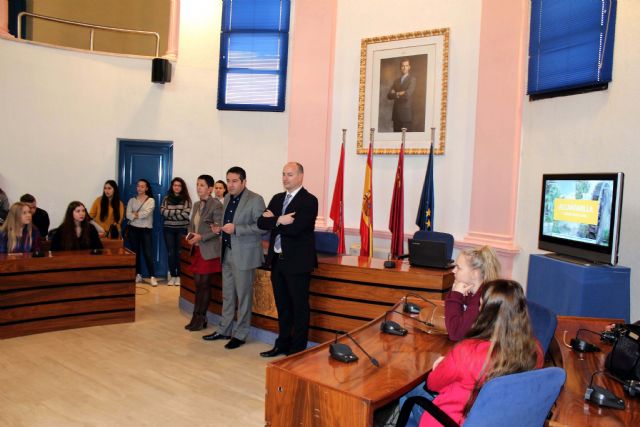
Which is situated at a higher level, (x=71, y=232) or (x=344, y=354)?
(x=71, y=232)

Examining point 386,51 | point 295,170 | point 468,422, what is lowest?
point 468,422

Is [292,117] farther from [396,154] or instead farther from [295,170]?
[295,170]

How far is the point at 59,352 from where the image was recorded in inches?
178

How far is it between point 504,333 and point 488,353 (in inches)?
3.7

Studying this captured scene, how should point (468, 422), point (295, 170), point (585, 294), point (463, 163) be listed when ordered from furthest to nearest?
point (463, 163)
point (295, 170)
point (585, 294)
point (468, 422)

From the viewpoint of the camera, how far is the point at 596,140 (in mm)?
4867

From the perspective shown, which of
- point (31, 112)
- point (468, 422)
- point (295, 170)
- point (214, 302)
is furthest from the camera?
point (31, 112)

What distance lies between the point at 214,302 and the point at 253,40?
4155mm

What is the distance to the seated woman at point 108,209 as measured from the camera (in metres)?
7.51

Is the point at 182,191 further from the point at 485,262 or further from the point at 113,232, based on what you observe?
the point at 485,262

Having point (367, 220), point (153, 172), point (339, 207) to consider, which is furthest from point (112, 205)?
point (367, 220)

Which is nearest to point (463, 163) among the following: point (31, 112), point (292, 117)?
point (292, 117)

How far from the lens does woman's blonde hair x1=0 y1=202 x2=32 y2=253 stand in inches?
200

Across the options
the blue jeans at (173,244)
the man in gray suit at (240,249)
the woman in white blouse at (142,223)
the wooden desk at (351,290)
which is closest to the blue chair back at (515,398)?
the wooden desk at (351,290)
